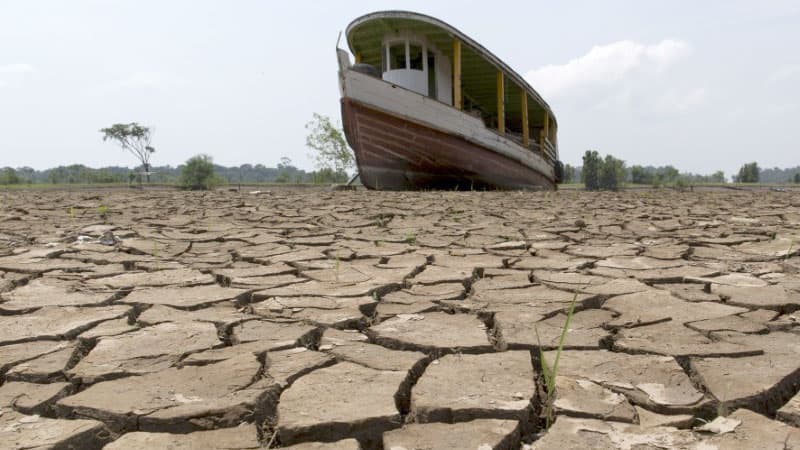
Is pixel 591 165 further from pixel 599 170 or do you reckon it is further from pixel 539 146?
pixel 539 146

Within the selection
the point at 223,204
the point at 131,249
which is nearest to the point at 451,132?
the point at 223,204

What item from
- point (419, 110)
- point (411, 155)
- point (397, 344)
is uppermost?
point (419, 110)

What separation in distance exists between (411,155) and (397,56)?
209cm

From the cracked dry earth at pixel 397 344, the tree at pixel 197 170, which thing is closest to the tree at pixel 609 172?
the tree at pixel 197 170

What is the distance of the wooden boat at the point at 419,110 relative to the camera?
9219 millimetres

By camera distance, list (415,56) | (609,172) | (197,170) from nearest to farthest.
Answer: (415,56) < (197,170) < (609,172)

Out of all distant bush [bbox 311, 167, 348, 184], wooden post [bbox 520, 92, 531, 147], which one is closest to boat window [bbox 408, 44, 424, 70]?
wooden post [bbox 520, 92, 531, 147]

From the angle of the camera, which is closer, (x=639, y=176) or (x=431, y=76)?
(x=431, y=76)

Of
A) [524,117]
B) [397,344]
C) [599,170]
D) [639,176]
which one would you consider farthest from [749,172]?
[397,344]

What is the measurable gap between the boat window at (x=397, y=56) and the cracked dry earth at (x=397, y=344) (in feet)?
24.5

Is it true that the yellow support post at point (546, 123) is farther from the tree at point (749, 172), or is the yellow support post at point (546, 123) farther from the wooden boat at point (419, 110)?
the tree at point (749, 172)

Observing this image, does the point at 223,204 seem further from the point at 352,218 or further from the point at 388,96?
the point at 388,96

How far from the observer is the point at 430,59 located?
1053cm

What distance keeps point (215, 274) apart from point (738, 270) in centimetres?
253
